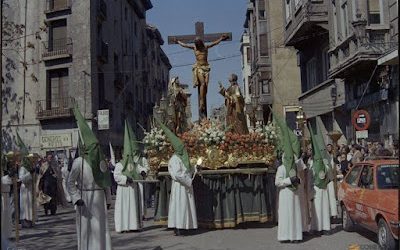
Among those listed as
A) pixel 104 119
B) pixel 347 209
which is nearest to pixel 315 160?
pixel 347 209

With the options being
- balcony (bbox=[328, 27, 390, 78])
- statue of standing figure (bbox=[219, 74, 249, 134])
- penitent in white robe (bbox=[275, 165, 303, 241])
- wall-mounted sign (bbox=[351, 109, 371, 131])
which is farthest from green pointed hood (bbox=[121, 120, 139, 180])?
balcony (bbox=[328, 27, 390, 78])

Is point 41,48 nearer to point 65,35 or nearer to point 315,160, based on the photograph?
point 65,35

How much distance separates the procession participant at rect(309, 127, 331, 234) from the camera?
1133 centimetres

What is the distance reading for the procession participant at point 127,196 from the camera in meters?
12.7

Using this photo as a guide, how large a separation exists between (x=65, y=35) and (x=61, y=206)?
43.7 feet

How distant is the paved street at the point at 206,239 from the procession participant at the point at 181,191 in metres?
0.33

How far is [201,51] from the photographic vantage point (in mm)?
13914

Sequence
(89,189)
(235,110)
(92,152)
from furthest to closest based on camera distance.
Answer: (235,110) → (89,189) → (92,152)

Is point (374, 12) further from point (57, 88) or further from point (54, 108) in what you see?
point (57, 88)

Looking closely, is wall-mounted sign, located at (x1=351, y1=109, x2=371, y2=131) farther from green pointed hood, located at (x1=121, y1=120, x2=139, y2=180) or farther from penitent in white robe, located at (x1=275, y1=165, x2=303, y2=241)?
green pointed hood, located at (x1=121, y1=120, x2=139, y2=180)

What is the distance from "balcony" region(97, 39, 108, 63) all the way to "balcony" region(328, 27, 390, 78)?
1659 centimetres

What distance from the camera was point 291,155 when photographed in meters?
10.3

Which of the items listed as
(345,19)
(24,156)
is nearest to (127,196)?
(24,156)

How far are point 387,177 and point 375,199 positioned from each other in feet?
1.84
